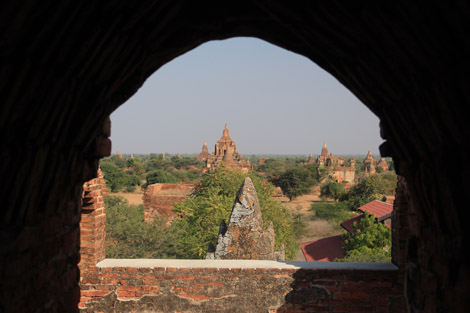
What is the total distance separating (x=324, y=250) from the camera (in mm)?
17328

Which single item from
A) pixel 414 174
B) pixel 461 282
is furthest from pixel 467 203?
pixel 414 174

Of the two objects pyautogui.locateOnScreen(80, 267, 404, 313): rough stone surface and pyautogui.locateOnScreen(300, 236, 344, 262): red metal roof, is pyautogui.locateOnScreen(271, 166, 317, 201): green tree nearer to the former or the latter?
pyautogui.locateOnScreen(300, 236, 344, 262): red metal roof

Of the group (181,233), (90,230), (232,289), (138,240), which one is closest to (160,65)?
(90,230)

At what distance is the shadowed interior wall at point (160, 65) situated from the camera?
4.74 feet

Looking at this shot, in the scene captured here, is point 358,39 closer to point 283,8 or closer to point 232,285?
point 283,8

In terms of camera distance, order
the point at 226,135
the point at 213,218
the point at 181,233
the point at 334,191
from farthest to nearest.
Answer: the point at 226,135
the point at 334,191
the point at 181,233
the point at 213,218

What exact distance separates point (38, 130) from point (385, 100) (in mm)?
1796

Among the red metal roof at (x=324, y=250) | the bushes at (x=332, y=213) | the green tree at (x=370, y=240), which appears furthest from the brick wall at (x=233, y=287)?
the bushes at (x=332, y=213)

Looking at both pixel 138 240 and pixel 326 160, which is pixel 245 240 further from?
pixel 326 160

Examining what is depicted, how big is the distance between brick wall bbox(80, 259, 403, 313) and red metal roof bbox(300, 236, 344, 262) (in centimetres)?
1081

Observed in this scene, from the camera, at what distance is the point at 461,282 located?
171 cm

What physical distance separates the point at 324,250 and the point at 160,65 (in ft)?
53.2

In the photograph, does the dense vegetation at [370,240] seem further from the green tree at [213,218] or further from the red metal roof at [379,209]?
the green tree at [213,218]

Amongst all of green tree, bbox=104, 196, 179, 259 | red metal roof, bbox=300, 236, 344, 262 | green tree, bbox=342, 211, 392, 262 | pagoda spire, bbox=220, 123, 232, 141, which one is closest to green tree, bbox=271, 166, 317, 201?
pagoda spire, bbox=220, 123, 232, 141
